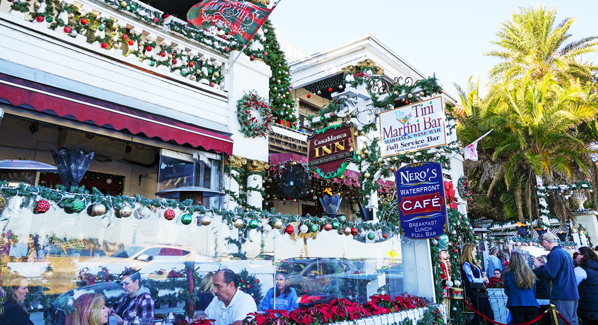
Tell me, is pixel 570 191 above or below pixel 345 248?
above

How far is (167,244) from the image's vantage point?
4.82 metres

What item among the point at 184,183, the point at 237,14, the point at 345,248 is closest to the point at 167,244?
the point at 345,248

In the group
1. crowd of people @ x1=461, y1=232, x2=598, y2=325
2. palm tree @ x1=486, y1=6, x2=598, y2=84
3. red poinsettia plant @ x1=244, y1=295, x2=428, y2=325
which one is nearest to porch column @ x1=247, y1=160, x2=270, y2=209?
red poinsettia plant @ x1=244, y1=295, x2=428, y2=325

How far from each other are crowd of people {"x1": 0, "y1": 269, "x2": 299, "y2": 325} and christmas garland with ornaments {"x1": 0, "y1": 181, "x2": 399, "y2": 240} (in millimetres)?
661

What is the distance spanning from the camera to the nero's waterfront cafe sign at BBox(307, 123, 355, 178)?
8.70 metres

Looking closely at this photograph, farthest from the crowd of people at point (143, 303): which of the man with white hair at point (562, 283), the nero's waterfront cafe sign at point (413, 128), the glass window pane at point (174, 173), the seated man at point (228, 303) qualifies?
the man with white hair at point (562, 283)

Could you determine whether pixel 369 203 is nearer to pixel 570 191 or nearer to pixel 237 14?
pixel 237 14

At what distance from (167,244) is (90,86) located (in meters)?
4.61

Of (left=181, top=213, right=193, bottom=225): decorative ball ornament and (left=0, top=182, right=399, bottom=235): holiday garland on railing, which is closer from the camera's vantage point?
(left=0, top=182, right=399, bottom=235): holiday garland on railing

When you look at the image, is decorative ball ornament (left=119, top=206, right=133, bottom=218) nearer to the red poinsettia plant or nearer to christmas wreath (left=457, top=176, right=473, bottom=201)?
the red poinsettia plant

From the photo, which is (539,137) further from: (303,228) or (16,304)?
(16,304)

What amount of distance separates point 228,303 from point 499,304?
7.18 meters

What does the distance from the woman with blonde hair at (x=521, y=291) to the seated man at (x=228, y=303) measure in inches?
165

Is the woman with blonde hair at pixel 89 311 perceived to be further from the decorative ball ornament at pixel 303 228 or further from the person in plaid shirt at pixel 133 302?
the decorative ball ornament at pixel 303 228
